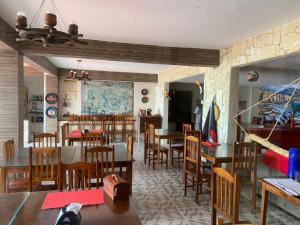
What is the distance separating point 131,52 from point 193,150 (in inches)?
84.7

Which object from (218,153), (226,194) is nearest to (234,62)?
(218,153)

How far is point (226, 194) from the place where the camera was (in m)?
1.83

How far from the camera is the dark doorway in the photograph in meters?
9.99

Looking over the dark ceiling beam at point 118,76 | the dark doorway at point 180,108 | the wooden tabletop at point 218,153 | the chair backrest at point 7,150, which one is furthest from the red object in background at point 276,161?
the dark doorway at point 180,108

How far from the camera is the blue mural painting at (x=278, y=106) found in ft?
23.7

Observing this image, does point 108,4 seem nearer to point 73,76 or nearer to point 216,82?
point 216,82

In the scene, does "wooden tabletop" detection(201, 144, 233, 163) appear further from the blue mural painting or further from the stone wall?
the blue mural painting

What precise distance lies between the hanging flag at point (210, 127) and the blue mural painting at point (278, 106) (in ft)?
10.5

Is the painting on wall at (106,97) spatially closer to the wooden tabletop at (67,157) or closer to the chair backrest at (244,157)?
the wooden tabletop at (67,157)

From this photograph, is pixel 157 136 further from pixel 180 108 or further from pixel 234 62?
pixel 180 108

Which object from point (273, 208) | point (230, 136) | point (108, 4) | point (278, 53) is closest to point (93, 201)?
point (108, 4)

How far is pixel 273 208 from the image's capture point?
3270mm

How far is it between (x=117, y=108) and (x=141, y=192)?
5.50m

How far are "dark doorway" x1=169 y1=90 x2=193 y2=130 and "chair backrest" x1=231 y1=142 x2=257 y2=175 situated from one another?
6.75 metres
